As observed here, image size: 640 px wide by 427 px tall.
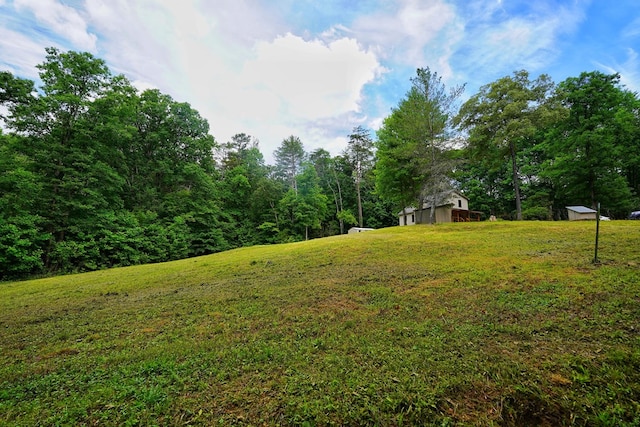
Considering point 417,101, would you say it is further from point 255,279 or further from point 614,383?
point 614,383

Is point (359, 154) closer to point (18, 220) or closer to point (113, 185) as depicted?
point (113, 185)

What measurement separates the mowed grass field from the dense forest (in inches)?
516

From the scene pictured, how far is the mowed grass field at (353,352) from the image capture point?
6.98ft

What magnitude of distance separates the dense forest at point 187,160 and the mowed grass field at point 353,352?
13099mm

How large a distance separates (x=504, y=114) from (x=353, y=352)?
2108 centimetres

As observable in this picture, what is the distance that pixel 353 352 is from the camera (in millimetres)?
3023

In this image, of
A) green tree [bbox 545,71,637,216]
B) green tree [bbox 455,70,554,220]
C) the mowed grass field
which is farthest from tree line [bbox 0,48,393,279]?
green tree [bbox 545,71,637,216]

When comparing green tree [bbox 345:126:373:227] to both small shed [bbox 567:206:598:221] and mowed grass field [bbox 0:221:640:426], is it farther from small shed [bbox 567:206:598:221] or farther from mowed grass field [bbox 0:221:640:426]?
mowed grass field [bbox 0:221:640:426]

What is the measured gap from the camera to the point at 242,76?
15.4 meters

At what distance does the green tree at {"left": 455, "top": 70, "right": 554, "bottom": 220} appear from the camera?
17.1 m

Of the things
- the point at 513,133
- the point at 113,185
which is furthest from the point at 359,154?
the point at 113,185

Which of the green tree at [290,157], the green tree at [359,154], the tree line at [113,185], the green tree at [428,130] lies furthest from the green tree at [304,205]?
the green tree at [428,130]

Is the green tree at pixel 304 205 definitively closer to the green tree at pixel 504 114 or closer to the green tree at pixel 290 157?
the green tree at pixel 290 157

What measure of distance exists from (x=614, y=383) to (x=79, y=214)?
24.1 meters
